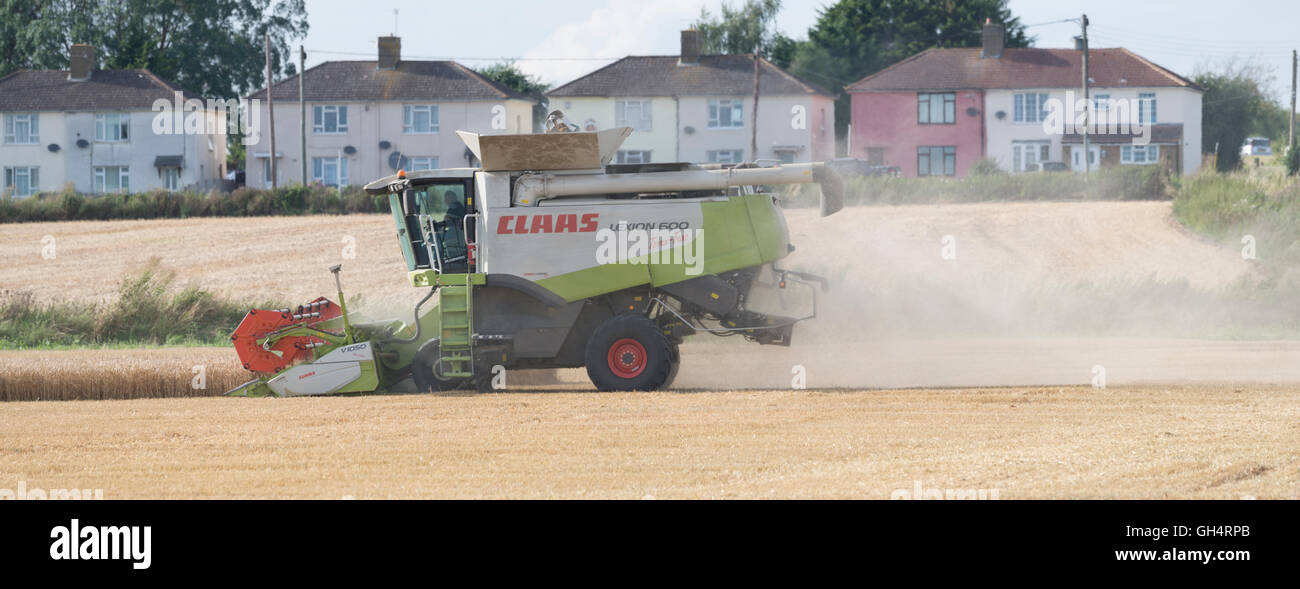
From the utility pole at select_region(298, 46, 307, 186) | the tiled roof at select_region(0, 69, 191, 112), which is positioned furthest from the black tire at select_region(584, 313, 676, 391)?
the tiled roof at select_region(0, 69, 191, 112)

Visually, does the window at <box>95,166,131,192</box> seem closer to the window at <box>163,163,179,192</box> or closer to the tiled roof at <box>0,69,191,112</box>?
the window at <box>163,163,179,192</box>

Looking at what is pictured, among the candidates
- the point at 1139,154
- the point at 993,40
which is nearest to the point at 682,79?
the point at 993,40

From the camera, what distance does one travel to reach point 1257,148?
230ft

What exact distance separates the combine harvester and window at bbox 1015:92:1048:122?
51.6 m

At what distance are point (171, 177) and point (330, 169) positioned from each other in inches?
339

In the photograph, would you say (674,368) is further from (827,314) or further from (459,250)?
(827,314)

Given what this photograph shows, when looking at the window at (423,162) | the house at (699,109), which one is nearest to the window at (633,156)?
the house at (699,109)

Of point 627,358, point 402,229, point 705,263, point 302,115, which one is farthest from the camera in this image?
point 302,115

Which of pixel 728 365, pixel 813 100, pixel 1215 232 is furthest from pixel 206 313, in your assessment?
pixel 813 100

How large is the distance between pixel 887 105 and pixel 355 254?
127ft

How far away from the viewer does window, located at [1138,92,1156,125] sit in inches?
2506

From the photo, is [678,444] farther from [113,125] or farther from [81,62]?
[81,62]

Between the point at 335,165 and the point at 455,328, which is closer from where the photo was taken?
the point at 455,328

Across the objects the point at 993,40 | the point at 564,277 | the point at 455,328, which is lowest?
the point at 455,328
